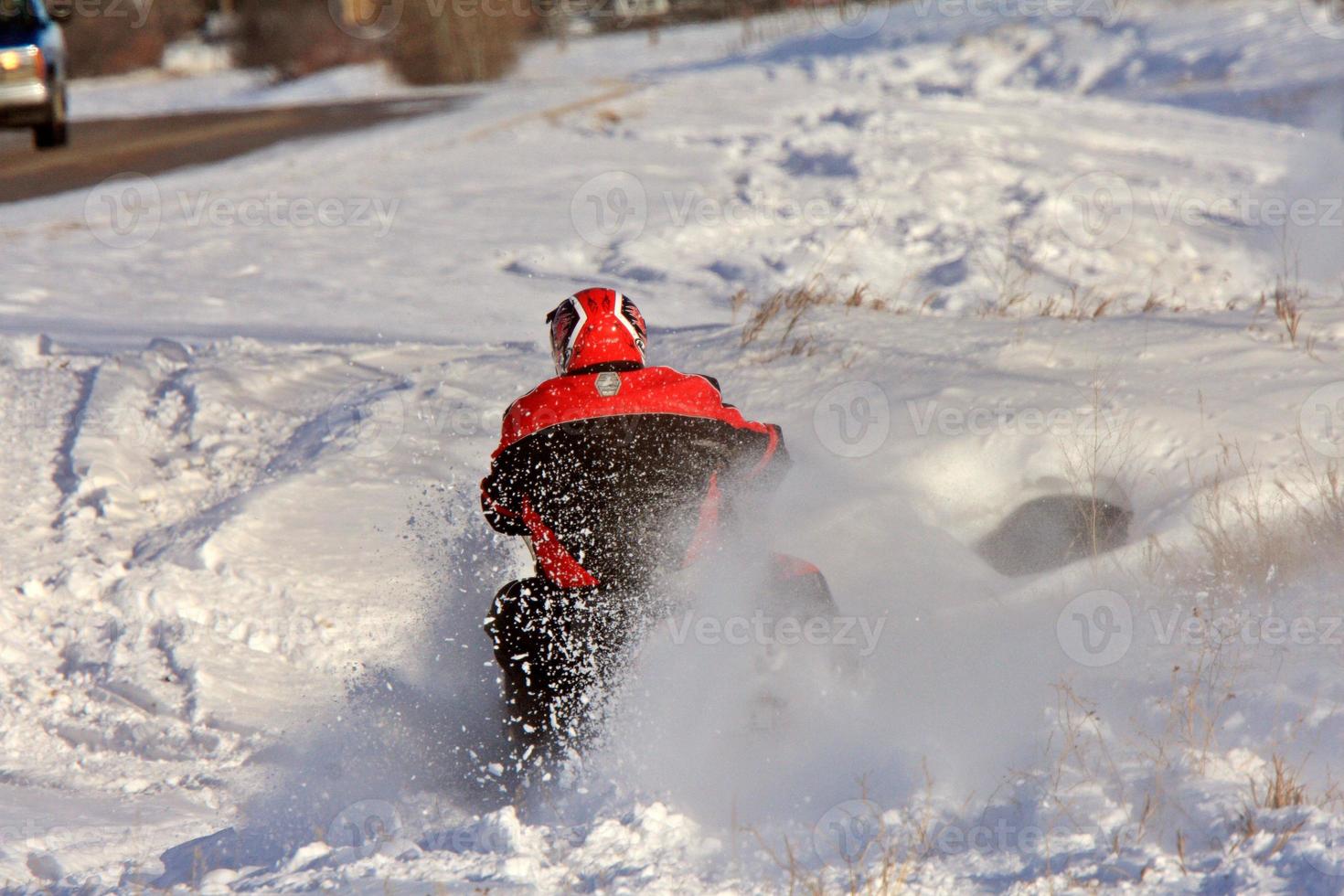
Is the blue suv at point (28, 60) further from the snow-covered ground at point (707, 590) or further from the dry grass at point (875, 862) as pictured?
the dry grass at point (875, 862)

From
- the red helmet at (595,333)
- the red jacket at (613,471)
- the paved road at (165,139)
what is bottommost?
the red jacket at (613,471)

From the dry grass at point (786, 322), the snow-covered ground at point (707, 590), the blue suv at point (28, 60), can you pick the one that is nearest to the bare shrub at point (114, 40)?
the blue suv at point (28, 60)

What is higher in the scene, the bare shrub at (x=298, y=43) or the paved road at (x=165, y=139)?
the bare shrub at (x=298, y=43)

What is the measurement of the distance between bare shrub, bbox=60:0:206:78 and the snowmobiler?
34985 mm

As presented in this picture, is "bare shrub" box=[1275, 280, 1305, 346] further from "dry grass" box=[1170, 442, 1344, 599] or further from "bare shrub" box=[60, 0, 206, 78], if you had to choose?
"bare shrub" box=[60, 0, 206, 78]

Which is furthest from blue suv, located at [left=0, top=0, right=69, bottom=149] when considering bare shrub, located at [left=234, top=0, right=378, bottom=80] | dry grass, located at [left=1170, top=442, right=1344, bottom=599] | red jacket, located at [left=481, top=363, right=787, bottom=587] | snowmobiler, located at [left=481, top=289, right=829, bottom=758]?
bare shrub, located at [left=234, top=0, right=378, bottom=80]

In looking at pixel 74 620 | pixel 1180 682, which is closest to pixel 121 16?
pixel 74 620

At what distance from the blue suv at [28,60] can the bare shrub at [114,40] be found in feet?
75.3

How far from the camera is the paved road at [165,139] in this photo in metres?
12.5

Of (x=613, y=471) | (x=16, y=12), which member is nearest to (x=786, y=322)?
(x=613, y=471)

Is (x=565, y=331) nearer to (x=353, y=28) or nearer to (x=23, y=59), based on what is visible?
(x=23, y=59)

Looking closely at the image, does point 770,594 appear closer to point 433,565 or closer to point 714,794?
point 714,794

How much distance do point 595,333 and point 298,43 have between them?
3215 cm

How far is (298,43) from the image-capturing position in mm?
32719
